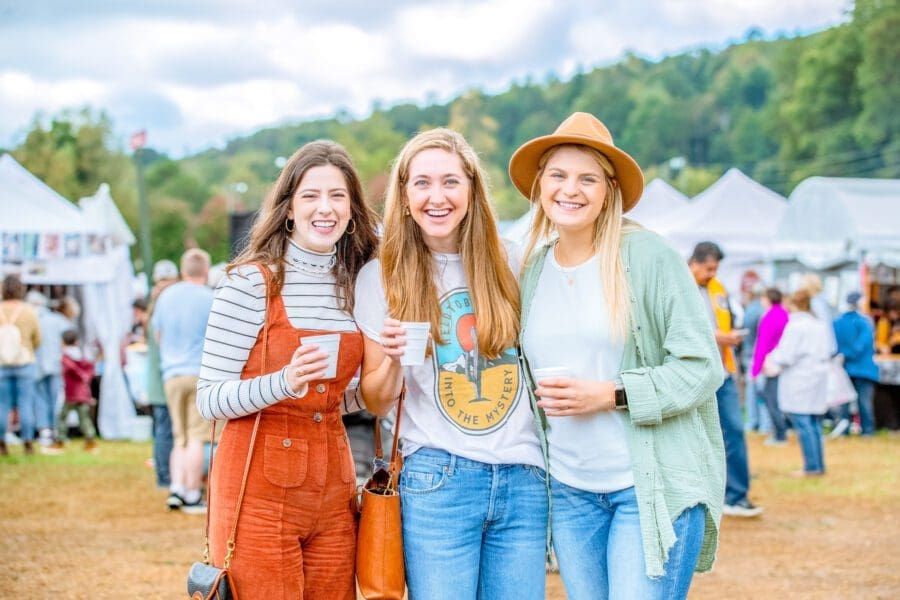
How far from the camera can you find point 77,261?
13.4 m

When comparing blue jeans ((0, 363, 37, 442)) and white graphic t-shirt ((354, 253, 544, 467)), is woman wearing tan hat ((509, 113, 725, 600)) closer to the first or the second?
white graphic t-shirt ((354, 253, 544, 467))

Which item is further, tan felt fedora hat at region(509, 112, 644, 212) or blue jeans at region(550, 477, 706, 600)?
tan felt fedora hat at region(509, 112, 644, 212)

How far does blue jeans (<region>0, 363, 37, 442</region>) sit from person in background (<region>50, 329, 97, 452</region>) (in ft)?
2.70

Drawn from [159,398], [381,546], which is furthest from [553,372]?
[159,398]

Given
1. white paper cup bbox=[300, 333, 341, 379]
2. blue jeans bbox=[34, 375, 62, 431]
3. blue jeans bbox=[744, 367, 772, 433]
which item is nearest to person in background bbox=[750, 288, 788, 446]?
blue jeans bbox=[744, 367, 772, 433]

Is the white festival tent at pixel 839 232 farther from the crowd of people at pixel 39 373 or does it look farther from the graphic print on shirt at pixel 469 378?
the graphic print on shirt at pixel 469 378

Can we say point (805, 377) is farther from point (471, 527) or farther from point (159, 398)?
point (471, 527)

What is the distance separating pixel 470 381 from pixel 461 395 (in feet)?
0.17

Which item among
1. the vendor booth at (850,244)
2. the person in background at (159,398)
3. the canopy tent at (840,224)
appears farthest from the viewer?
the canopy tent at (840,224)

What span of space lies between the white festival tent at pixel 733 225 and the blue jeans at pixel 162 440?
422 inches

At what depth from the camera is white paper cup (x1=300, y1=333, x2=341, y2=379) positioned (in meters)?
2.57

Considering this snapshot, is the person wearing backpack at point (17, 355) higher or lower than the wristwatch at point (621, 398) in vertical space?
lower

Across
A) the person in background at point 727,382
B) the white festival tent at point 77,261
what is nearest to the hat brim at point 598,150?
the person in background at point 727,382

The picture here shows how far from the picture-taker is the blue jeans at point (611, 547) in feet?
8.62
